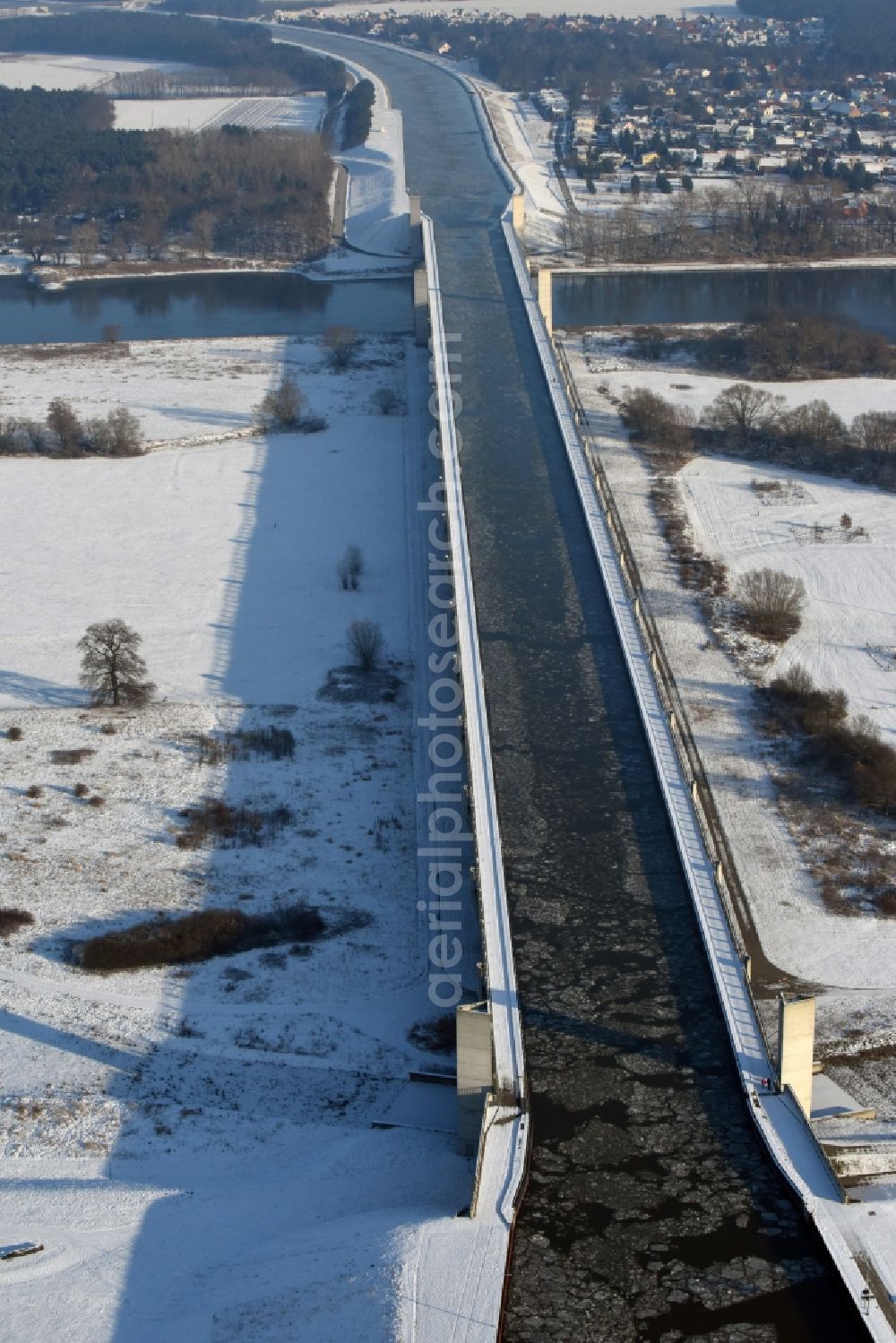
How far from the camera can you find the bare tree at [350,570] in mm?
21344

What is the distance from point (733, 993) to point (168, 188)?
37532mm

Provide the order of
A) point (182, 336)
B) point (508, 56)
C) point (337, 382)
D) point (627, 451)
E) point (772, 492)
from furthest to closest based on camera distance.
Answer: point (508, 56)
point (182, 336)
point (337, 382)
point (627, 451)
point (772, 492)

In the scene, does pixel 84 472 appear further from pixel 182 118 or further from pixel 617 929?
pixel 182 118

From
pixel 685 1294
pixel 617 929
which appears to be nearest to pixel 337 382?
pixel 617 929

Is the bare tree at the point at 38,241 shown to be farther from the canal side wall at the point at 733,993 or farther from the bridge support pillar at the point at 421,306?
the canal side wall at the point at 733,993

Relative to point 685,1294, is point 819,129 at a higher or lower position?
higher

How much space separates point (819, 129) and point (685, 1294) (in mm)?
49053

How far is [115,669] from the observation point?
728 inches

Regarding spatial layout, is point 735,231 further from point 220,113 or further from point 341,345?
point 220,113

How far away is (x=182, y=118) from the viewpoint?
59938mm

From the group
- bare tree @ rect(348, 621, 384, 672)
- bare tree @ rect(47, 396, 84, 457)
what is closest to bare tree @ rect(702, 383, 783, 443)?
bare tree @ rect(348, 621, 384, 672)

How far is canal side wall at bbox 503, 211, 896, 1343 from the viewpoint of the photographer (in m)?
10.4

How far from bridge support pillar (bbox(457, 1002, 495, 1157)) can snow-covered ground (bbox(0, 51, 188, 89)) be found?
64144mm

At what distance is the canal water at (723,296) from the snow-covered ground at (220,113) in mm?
22381
